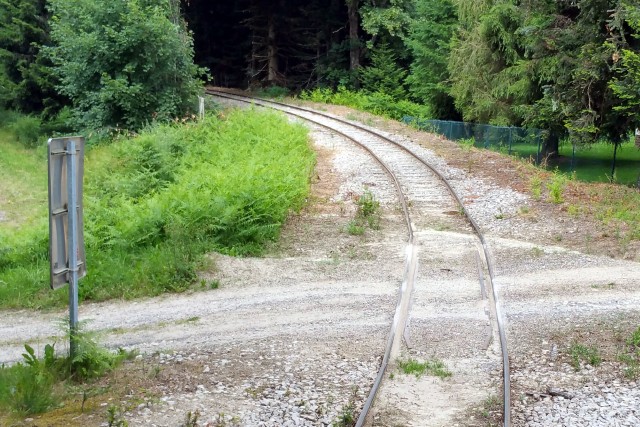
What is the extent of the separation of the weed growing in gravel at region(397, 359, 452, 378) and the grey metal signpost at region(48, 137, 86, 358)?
369cm

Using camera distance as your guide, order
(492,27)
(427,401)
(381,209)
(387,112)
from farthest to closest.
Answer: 1. (387,112)
2. (492,27)
3. (381,209)
4. (427,401)

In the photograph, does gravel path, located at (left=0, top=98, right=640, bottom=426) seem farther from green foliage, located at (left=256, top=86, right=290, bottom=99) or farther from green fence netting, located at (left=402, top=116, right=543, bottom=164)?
green foliage, located at (left=256, top=86, right=290, bottom=99)

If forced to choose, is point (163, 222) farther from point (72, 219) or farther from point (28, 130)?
point (28, 130)

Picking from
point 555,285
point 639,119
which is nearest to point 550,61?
point 639,119

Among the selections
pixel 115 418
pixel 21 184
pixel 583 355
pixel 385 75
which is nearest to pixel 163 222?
pixel 115 418

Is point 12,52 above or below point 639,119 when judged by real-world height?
above

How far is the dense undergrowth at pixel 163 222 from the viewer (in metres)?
11.8

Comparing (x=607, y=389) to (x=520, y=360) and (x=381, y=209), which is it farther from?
(x=381, y=209)

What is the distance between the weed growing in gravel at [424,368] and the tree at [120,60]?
20.4 meters

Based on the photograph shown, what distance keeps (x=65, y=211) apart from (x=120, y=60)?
2074cm

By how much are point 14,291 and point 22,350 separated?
2833 mm

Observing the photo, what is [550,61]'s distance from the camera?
22.3 metres

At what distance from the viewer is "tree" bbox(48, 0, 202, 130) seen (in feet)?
84.8

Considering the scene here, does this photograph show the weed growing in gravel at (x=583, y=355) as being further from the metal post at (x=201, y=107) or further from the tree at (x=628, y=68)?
the metal post at (x=201, y=107)
